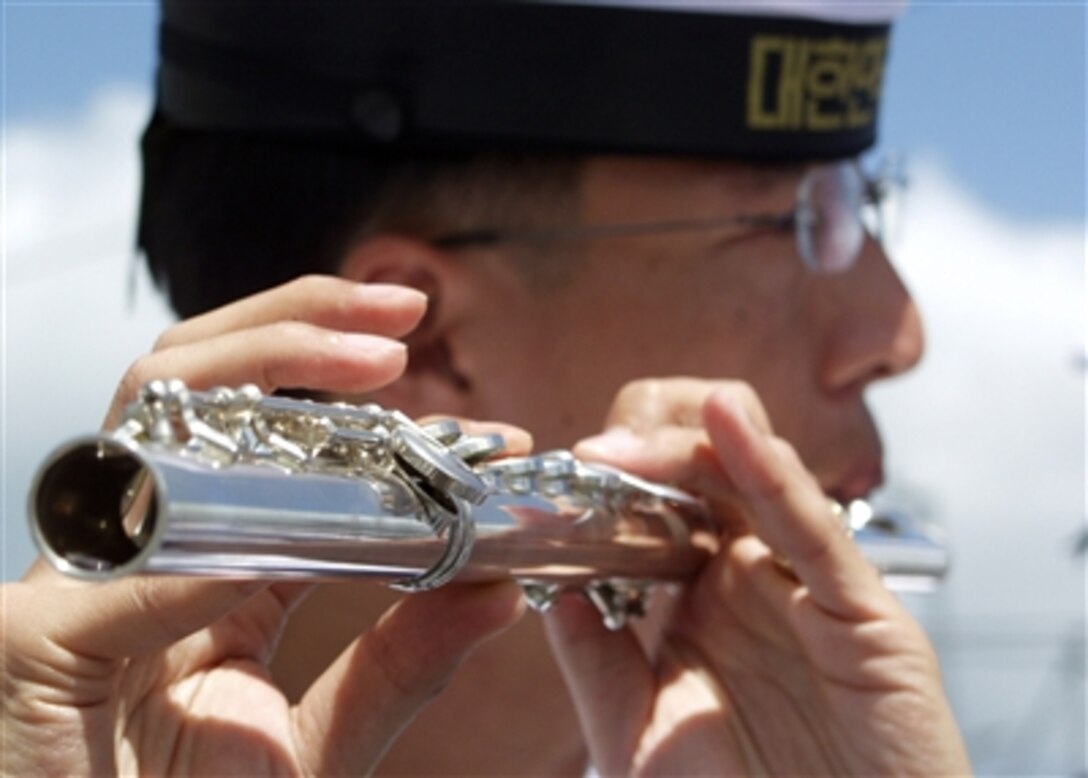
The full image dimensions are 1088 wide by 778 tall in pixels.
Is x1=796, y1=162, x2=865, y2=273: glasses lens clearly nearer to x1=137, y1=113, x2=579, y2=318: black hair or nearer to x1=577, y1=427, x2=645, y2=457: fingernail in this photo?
x1=137, y1=113, x2=579, y2=318: black hair

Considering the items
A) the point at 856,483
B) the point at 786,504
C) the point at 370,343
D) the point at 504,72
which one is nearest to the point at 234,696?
the point at 370,343

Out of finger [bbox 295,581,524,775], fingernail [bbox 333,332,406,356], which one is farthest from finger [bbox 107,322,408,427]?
finger [bbox 295,581,524,775]

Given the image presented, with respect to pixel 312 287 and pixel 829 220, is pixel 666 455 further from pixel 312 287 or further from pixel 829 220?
pixel 829 220

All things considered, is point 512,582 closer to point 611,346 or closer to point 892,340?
point 611,346

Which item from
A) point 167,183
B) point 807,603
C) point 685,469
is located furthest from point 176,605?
point 167,183

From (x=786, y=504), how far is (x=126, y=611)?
2.01ft

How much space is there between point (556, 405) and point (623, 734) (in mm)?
408

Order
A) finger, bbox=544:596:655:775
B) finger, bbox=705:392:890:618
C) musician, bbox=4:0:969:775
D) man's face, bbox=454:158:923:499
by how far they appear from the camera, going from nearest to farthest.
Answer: finger, bbox=705:392:890:618 < musician, bbox=4:0:969:775 < finger, bbox=544:596:655:775 < man's face, bbox=454:158:923:499

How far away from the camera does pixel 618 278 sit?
2.12 meters

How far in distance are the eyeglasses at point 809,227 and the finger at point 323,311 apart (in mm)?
763

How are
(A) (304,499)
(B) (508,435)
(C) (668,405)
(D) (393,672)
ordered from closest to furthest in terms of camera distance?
(A) (304,499) < (B) (508,435) < (D) (393,672) < (C) (668,405)

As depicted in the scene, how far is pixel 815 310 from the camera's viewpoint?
2154 mm

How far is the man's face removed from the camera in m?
2.07

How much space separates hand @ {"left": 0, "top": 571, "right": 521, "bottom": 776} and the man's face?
0.64 metres
